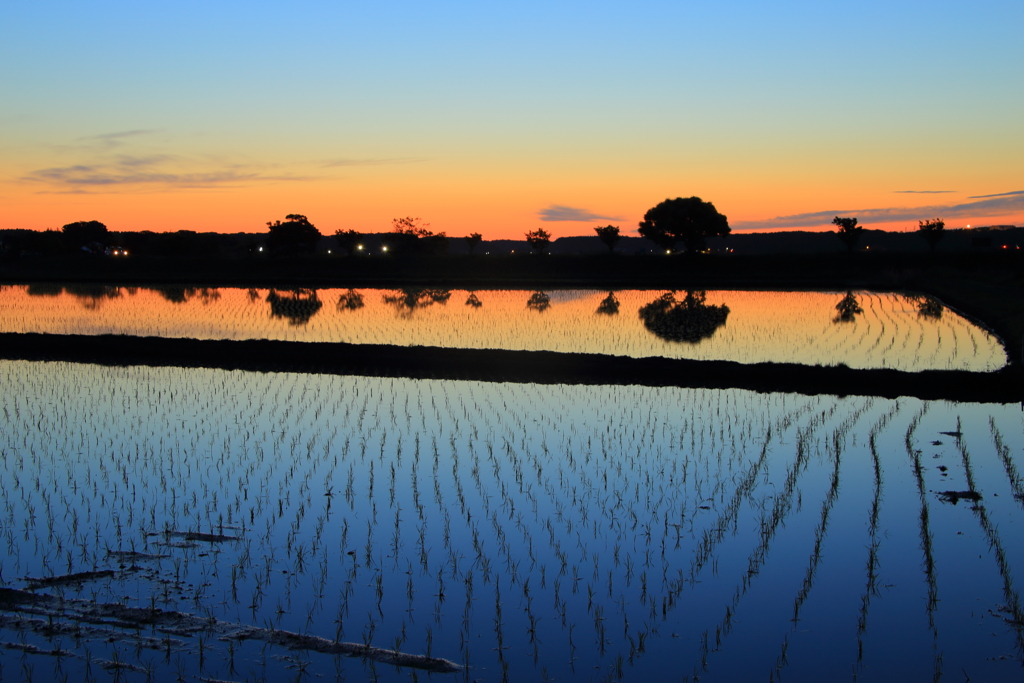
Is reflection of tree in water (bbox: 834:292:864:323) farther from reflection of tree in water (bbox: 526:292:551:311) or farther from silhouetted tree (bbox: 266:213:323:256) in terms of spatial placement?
silhouetted tree (bbox: 266:213:323:256)

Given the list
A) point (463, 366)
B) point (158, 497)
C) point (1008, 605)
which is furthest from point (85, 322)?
point (1008, 605)

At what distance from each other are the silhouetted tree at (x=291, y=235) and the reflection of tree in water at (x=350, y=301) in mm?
30285

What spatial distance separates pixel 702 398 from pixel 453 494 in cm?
560

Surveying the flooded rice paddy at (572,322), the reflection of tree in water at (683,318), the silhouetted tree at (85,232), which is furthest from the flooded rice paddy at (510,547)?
the silhouetted tree at (85,232)

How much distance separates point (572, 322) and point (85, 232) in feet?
321

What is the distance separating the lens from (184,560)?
529 cm

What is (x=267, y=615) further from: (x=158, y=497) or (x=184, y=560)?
(x=158, y=497)

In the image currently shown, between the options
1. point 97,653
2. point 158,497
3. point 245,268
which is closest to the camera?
point 97,653

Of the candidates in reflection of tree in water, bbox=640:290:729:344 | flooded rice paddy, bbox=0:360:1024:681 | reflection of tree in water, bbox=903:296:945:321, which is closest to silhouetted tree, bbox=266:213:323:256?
reflection of tree in water, bbox=640:290:729:344

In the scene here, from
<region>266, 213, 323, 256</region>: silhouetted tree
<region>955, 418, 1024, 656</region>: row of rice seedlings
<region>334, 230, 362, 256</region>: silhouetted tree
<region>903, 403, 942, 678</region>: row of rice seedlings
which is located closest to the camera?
<region>903, 403, 942, 678</region>: row of rice seedlings

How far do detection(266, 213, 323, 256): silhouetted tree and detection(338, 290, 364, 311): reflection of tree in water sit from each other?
99.4 feet

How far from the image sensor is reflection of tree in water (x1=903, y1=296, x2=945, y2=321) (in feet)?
80.3

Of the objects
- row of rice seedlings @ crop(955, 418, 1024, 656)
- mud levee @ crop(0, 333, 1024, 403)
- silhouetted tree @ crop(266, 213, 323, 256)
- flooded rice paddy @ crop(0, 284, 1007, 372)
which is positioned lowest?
row of rice seedlings @ crop(955, 418, 1024, 656)

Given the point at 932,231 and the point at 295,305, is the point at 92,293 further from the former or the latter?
the point at 932,231
